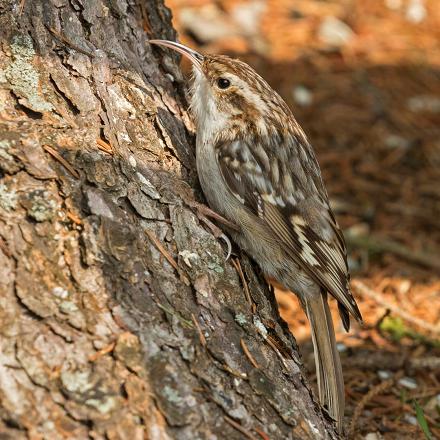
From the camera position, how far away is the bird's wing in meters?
3.15

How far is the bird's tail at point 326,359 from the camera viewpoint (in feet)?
9.47

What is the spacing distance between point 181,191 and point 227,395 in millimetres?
919

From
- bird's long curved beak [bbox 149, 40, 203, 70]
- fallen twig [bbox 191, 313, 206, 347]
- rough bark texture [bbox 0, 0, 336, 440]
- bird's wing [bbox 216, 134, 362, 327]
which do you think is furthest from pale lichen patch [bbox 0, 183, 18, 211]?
bird's long curved beak [bbox 149, 40, 203, 70]

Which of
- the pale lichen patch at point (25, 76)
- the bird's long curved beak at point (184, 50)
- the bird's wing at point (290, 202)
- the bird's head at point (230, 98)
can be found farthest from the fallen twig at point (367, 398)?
the pale lichen patch at point (25, 76)

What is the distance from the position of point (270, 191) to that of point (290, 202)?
10 centimetres

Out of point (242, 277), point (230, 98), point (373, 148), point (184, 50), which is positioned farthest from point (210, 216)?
point (373, 148)

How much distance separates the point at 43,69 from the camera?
8.99 ft

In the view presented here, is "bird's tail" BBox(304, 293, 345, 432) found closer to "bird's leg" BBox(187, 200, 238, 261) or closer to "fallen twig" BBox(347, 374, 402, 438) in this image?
"fallen twig" BBox(347, 374, 402, 438)

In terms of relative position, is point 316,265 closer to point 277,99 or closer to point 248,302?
point 248,302

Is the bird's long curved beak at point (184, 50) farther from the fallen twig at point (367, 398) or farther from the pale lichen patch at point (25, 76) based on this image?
the fallen twig at point (367, 398)

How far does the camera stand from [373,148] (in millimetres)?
5762

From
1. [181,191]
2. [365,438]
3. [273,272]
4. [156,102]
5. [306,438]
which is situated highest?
[156,102]

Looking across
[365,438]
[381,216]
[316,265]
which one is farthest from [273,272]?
[381,216]

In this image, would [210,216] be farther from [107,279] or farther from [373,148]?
[373,148]
